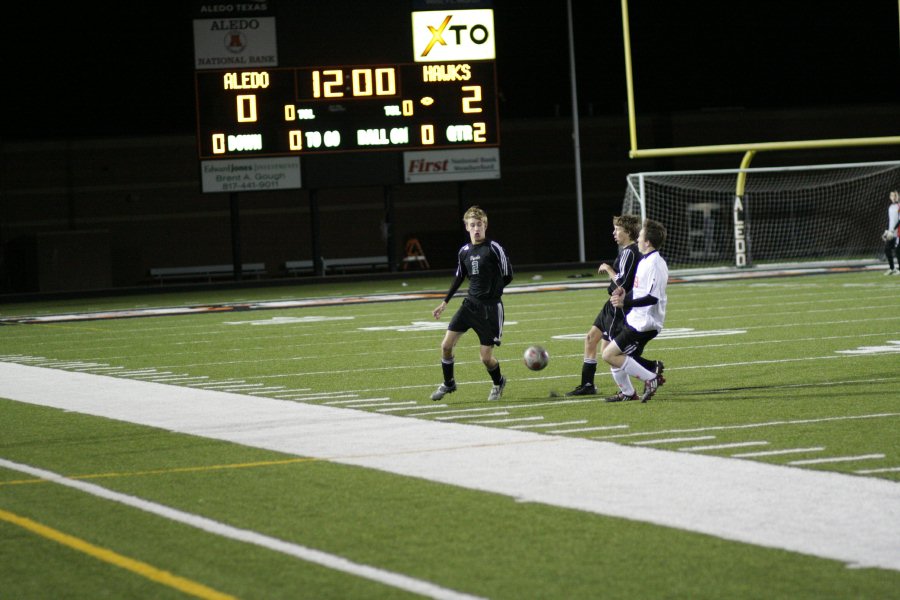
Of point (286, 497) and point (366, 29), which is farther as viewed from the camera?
point (366, 29)

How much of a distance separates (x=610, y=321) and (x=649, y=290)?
75cm

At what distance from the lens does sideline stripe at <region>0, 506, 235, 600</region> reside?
18.1 ft

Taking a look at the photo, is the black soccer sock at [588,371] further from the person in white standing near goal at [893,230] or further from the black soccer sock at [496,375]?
the person in white standing near goal at [893,230]

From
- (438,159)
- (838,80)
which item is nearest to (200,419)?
(438,159)

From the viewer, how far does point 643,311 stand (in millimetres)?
10977

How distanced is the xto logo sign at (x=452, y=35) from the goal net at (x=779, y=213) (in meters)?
12.4

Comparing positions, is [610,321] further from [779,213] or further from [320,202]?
[779,213]

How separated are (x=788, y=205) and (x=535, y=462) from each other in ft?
→ 128

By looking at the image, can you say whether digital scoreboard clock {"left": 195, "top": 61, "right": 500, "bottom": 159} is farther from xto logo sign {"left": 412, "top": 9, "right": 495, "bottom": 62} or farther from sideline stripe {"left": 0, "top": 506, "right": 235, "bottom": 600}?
sideline stripe {"left": 0, "top": 506, "right": 235, "bottom": 600}

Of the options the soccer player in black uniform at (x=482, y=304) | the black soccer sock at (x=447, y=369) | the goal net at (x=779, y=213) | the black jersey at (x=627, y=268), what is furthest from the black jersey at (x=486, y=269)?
the goal net at (x=779, y=213)

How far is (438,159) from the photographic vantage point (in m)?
35.0

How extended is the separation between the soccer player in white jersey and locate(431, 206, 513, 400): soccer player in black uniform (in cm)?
109

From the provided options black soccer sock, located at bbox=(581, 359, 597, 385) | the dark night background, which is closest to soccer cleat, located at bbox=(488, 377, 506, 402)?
black soccer sock, located at bbox=(581, 359, 597, 385)

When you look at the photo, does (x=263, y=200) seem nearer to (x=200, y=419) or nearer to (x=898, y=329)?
(x=898, y=329)
